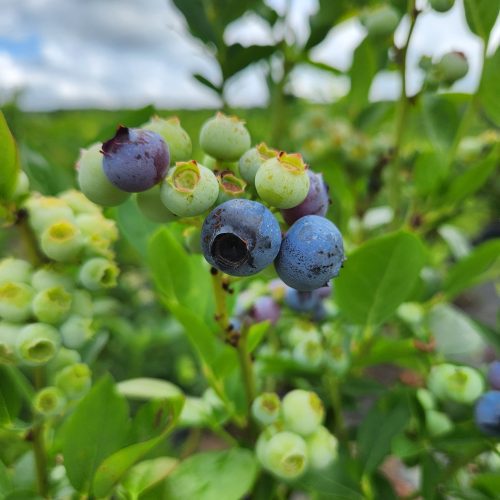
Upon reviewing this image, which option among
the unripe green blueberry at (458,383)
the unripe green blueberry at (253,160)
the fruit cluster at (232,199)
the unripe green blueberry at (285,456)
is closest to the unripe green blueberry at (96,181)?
the fruit cluster at (232,199)

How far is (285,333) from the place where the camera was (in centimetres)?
84

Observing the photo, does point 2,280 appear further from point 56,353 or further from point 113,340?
point 113,340

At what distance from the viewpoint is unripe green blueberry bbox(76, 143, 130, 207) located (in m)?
0.44

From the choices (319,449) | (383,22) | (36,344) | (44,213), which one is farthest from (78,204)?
(383,22)

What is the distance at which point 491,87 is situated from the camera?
0.73 metres

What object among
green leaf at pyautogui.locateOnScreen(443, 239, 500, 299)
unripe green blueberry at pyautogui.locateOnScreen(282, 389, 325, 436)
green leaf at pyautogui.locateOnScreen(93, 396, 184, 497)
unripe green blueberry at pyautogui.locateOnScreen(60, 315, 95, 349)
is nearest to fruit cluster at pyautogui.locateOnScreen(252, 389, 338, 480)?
unripe green blueberry at pyautogui.locateOnScreen(282, 389, 325, 436)

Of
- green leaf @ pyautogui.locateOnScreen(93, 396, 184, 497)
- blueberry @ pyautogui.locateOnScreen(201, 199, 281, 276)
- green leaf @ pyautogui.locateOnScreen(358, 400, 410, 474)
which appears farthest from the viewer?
green leaf @ pyautogui.locateOnScreen(358, 400, 410, 474)

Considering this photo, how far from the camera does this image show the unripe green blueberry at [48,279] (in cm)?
56

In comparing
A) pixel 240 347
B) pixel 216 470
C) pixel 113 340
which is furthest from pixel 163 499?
pixel 113 340

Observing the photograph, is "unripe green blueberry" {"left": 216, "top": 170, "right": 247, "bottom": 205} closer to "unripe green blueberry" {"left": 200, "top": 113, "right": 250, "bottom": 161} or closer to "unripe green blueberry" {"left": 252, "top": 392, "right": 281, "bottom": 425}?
"unripe green blueberry" {"left": 200, "top": 113, "right": 250, "bottom": 161}

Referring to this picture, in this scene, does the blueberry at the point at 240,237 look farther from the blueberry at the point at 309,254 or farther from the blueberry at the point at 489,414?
the blueberry at the point at 489,414

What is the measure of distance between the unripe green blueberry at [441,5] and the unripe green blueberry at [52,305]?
57 centimetres

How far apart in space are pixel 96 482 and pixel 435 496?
0.43m

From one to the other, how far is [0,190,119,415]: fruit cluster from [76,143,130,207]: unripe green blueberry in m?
0.12
